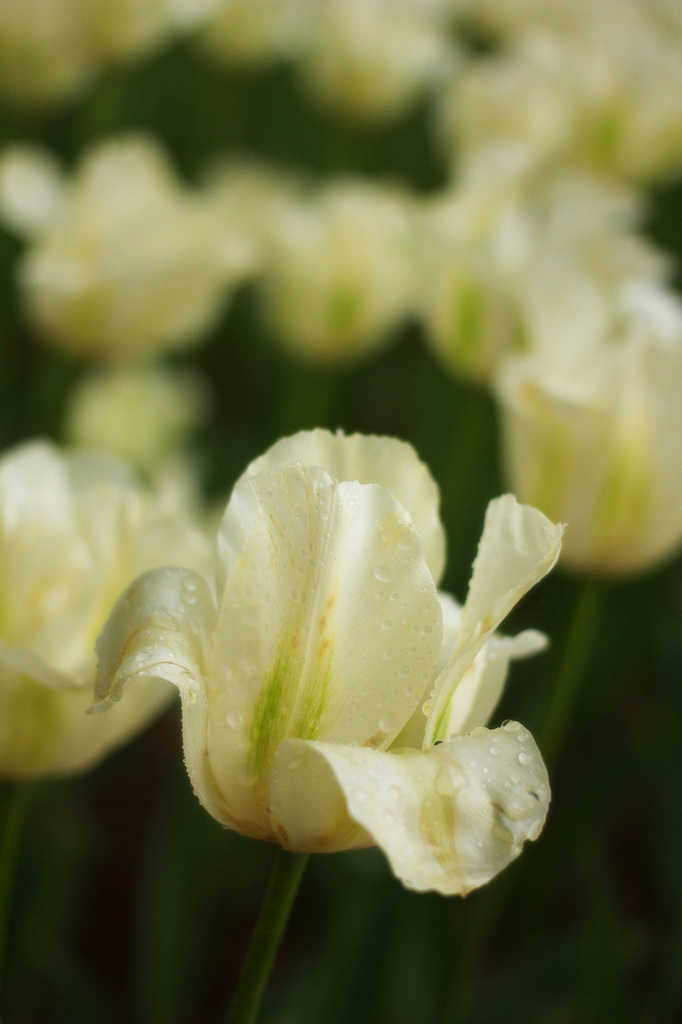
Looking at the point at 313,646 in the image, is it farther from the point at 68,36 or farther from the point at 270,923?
the point at 68,36

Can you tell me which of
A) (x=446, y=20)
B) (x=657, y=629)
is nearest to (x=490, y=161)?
(x=657, y=629)

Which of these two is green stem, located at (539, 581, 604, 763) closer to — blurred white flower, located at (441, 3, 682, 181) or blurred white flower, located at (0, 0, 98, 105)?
blurred white flower, located at (441, 3, 682, 181)

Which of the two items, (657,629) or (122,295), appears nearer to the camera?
(122,295)

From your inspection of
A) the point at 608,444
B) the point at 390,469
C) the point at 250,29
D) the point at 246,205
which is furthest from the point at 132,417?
the point at 390,469

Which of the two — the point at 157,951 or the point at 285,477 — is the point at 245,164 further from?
the point at 285,477

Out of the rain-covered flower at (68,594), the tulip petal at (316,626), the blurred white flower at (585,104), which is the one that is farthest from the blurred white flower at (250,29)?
the tulip petal at (316,626)

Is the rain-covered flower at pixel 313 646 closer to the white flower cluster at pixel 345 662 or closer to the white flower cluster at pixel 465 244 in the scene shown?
the white flower cluster at pixel 345 662
